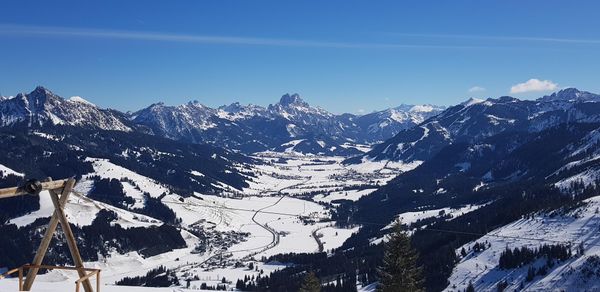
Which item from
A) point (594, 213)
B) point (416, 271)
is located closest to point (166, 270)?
point (594, 213)

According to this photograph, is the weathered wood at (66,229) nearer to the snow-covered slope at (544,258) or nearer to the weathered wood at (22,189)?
the weathered wood at (22,189)

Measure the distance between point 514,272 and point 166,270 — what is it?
12197 cm

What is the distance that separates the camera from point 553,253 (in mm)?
134125

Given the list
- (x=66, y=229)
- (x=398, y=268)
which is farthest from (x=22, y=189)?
(x=398, y=268)

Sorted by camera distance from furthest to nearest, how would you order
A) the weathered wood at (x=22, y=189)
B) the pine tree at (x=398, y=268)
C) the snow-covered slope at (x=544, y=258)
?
the snow-covered slope at (x=544, y=258)
the pine tree at (x=398, y=268)
the weathered wood at (x=22, y=189)

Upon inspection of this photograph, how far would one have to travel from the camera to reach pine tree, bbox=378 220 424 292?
37594 mm

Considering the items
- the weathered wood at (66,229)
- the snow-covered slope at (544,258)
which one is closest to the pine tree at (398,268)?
the weathered wood at (66,229)

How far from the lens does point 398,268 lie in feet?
124

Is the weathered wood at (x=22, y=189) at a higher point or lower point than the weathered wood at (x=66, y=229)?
higher

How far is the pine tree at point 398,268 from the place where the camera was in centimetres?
3759

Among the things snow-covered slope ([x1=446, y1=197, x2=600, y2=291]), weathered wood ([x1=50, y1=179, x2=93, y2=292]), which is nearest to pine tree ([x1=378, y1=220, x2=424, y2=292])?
weathered wood ([x1=50, y1=179, x2=93, y2=292])

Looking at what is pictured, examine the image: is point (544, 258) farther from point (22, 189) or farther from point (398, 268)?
point (22, 189)

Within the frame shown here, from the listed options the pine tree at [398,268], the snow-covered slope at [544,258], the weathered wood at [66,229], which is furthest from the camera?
the snow-covered slope at [544,258]

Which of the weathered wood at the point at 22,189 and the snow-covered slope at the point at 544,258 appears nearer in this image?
the weathered wood at the point at 22,189
